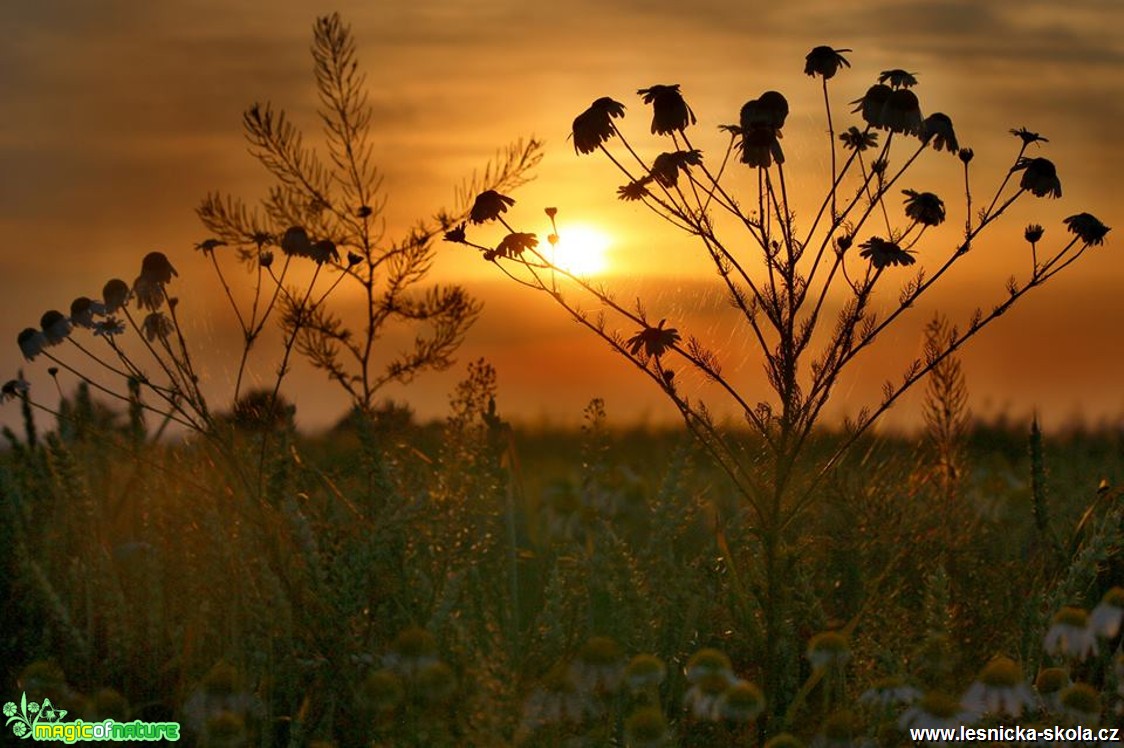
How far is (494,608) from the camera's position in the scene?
3598mm

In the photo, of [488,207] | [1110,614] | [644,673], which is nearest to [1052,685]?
[1110,614]

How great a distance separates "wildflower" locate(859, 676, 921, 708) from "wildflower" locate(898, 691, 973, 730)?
0.08 meters

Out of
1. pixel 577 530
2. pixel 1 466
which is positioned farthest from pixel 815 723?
pixel 1 466

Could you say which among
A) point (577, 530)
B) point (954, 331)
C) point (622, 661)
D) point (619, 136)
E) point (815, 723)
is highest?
point (619, 136)

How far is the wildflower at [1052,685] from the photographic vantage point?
8.86 ft

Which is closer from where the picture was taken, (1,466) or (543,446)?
(1,466)

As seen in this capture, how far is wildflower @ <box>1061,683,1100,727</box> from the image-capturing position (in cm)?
254

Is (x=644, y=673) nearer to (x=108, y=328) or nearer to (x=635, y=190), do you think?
(x=635, y=190)

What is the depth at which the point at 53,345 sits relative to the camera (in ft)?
13.8

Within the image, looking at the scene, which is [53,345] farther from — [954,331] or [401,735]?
[954,331]

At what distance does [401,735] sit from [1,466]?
1952 millimetres

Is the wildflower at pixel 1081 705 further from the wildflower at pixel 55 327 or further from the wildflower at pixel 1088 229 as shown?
the wildflower at pixel 55 327

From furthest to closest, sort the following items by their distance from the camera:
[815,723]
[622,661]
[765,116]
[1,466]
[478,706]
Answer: [1,466] → [815,723] → [765,116] → [622,661] → [478,706]

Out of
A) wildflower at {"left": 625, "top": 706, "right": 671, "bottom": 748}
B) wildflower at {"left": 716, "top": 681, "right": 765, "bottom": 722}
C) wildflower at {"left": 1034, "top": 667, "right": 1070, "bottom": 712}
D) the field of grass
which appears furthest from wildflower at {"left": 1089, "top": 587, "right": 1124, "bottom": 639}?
wildflower at {"left": 625, "top": 706, "right": 671, "bottom": 748}
